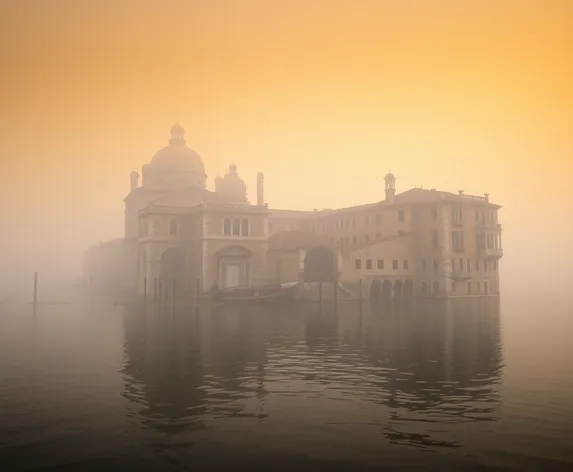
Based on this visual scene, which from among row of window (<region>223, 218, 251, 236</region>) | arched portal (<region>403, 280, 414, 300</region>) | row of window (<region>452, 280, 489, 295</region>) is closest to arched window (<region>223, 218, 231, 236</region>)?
row of window (<region>223, 218, 251, 236</region>)

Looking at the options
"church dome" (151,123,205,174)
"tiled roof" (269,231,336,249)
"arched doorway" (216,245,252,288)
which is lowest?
"arched doorway" (216,245,252,288)

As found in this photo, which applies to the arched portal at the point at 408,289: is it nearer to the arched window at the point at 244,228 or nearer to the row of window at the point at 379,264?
the row of window at the point at 379,264

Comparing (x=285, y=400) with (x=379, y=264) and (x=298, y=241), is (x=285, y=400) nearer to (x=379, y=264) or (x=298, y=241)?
(x=298, y=241)

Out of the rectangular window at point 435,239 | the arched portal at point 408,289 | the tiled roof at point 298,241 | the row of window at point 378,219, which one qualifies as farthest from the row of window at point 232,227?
the rectangular window at point 435,239

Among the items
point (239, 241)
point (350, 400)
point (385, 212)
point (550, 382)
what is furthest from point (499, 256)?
point (350, 400)

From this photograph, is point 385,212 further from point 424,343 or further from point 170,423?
point 170,423

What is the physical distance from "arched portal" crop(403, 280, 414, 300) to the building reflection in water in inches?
1165

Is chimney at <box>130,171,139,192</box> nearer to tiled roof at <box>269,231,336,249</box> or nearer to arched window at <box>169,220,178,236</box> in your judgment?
arched window at <box>169,220,178,236</box>

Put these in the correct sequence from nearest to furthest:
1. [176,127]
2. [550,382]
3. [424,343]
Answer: [550,382] < [424,343] < [176,127]

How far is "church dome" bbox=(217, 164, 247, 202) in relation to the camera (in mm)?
83812

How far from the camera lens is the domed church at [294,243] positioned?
62.8 metres

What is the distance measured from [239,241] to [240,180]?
2534 cm

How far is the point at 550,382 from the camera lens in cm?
2022

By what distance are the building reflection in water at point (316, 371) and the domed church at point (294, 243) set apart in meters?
22.7
